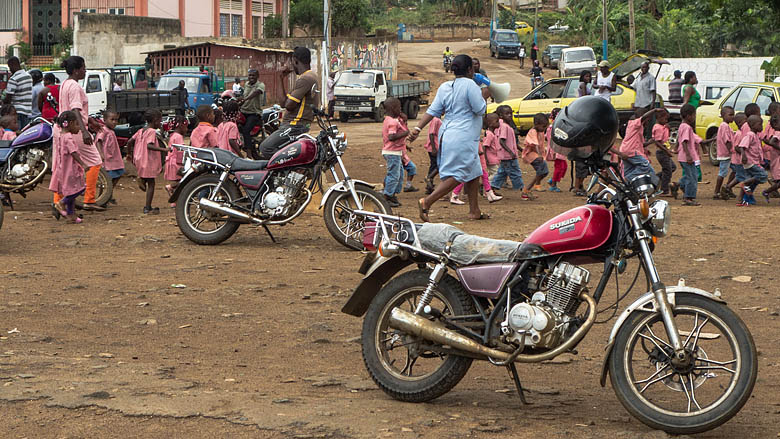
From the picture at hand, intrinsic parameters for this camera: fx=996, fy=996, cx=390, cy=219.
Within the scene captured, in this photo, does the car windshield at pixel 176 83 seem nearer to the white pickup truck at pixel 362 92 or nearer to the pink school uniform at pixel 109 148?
the white pickup truck at pixel 362 92

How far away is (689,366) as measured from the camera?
4332 millimetres

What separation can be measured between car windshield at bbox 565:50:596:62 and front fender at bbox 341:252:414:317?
1655 inches

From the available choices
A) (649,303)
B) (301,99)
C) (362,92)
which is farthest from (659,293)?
(362,92)

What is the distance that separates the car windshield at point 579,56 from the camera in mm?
45719

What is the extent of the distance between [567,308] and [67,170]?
8.02 m

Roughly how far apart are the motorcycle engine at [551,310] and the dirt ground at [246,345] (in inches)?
14.7

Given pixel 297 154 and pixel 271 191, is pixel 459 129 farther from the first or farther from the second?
pixel 271 191

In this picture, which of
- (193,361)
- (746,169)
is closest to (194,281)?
(193,361)

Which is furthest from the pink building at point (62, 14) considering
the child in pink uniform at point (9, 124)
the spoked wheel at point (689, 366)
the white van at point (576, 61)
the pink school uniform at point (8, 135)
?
the spoked wheel at point (689, 366)

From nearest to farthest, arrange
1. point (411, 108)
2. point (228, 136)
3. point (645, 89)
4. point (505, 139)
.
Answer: point (228, 136)
point (505, 139)
point (645, 89)
point (411, 108)

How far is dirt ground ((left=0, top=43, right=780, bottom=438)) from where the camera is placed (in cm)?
445

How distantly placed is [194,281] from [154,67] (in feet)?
102

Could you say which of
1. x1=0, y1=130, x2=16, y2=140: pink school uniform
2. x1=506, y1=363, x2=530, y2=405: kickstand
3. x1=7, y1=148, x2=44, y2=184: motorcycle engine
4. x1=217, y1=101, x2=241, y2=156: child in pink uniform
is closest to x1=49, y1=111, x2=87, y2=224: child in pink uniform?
x1=7, y1=148, x2=44, y2=184: motorcycle engine

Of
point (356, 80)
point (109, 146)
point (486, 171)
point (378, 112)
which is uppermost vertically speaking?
point (356, 80)
